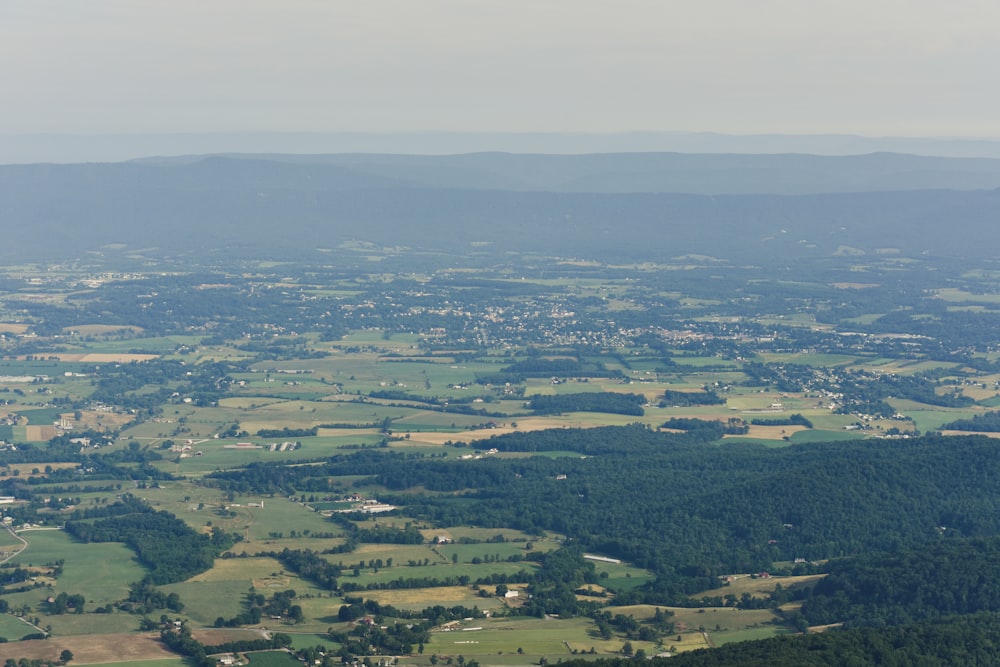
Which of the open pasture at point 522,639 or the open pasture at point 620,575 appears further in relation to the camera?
the open pasture at point 620,575

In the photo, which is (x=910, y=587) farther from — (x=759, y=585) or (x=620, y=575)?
(x=620, y=575)

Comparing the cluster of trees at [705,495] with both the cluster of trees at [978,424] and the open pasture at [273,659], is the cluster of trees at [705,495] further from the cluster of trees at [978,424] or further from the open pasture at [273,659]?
the open pasture at [273,659]

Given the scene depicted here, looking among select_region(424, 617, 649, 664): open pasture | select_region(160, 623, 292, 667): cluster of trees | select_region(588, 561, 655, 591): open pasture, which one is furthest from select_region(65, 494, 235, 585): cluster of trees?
select_region(588, 561, 655, 591): open pasture

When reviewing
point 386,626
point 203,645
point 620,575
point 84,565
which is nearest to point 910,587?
point 620,575

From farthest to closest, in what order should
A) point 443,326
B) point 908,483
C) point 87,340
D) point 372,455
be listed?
point 443,326, point 87,340, point 372,455, point 908,483

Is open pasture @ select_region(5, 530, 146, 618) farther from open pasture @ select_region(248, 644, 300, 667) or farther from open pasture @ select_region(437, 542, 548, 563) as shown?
open pasture @ select_region(437, 542, 548, 563)

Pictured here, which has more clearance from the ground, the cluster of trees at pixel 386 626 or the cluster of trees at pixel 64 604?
the cluster of trees at pixel 386 626

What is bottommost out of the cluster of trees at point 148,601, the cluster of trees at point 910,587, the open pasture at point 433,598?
the cluster of trees at point 148,601

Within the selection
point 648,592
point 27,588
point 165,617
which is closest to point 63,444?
point 27,588

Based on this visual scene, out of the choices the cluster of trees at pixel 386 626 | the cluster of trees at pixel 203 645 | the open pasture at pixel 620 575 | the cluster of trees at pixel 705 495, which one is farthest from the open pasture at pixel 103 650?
the open pasture at pixel 620 575

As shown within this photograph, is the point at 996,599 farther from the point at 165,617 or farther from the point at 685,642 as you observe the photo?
the point at 165,617

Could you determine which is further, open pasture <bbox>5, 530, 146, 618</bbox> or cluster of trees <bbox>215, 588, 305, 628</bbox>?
open pasture <bbox>5, 530, 146, 618</bbox>
